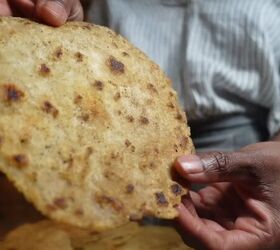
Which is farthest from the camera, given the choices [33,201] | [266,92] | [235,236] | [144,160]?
[266,92]

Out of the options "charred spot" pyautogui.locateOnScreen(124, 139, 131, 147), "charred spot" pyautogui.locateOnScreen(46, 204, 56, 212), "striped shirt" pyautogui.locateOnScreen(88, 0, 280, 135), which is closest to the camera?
"charred spot" pyautogui.locateOnScreen(46, 204, 56, 212)

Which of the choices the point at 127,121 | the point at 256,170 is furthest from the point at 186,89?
the point at 127,121

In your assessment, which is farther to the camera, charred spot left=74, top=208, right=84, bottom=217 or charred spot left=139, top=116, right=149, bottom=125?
charred spot left=139, top=116, right=149, bottom=125

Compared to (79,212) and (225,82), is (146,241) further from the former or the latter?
(225,82)

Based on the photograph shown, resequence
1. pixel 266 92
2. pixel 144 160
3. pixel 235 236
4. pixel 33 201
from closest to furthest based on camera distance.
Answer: pixel 33 201 → pixel 144 160 → pixel 235 236 → pixel 266 92

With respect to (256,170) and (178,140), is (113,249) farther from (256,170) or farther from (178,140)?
(256,170)

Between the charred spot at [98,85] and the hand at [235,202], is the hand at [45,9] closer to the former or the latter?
the charred spot at [98,85]

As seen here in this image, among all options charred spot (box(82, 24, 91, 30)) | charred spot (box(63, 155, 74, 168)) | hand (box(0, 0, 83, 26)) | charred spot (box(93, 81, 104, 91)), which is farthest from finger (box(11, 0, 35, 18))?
charred spot (box(63, 155, 74, 168))

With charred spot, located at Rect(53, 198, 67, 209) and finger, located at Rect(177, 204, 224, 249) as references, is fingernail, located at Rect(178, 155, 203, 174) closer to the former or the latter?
finger, located at Rect(177, 204, 224, 249)
